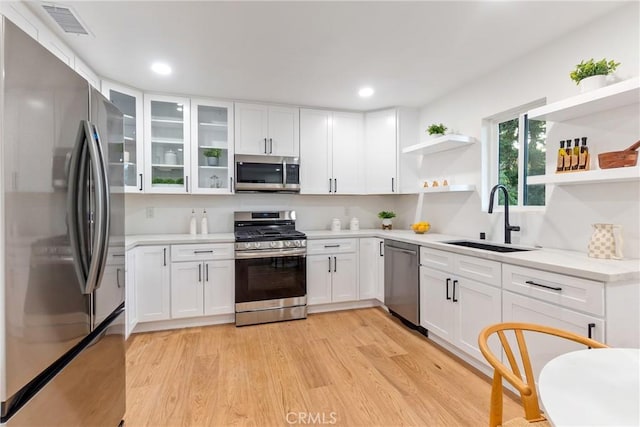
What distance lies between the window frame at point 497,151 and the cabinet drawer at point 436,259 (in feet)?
2.35

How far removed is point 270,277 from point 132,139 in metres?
2.07

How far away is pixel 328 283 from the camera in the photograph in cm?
352

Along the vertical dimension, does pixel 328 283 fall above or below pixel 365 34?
below

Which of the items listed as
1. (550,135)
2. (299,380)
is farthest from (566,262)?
(299,380)

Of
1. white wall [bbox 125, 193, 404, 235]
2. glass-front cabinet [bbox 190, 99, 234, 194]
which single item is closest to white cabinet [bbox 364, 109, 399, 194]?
white wall [bbox 125, 193, 404, 235]

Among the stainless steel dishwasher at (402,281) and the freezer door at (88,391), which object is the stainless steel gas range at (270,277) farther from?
the freezer door at (88,391)

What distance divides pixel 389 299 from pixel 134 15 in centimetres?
334

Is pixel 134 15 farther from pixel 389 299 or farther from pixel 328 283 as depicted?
pixel 389 299

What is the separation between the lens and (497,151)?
2.95 metres

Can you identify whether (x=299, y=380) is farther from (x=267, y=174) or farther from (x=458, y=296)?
(x=267, y=174)

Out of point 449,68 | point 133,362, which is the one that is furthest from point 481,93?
point 133,362

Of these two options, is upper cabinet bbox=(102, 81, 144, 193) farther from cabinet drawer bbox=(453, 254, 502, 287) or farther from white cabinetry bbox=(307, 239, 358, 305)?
cabinet drawer bbox=(453, 254, 502, 287)

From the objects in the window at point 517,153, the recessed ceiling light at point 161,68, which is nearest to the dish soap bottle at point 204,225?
the recessed ceiling light at point 161,68

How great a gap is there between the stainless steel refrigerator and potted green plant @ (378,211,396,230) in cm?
319
